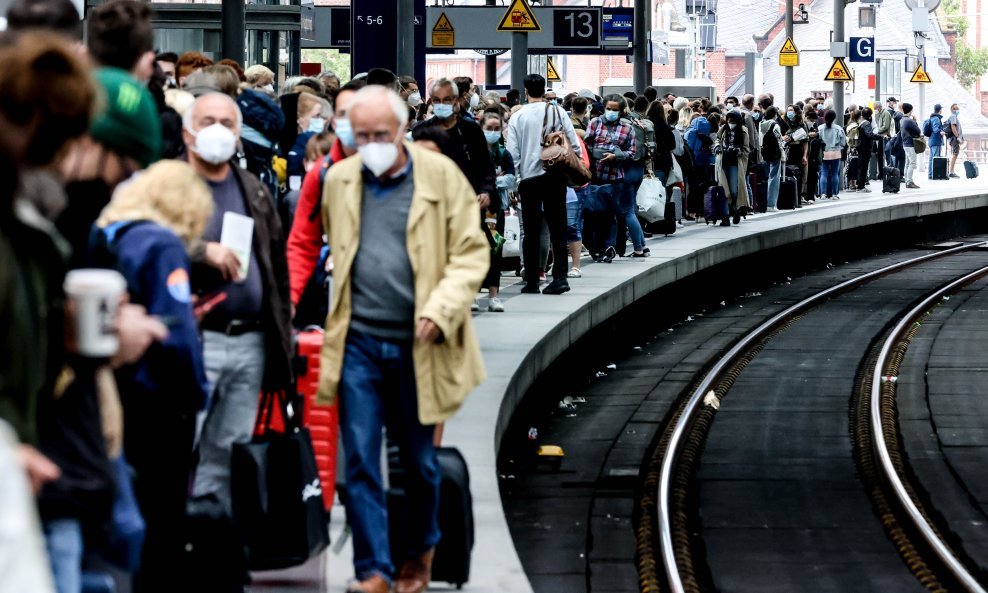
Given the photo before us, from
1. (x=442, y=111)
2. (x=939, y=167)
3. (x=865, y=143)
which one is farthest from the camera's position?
(x=939, y=167)

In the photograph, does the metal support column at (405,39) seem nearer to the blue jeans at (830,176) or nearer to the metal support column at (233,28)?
the metal support column at (233,28)

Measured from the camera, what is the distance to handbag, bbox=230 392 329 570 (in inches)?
241

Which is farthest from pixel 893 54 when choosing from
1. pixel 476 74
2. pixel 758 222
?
pixel 758 222

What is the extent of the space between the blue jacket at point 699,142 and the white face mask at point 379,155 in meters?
17.4

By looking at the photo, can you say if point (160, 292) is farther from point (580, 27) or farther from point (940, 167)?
point (940, 167)

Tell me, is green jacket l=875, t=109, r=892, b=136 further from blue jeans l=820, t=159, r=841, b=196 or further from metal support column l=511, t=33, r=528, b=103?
metal support column l=511, t=33, r=528, b=103

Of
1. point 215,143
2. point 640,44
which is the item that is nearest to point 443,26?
point 640,44

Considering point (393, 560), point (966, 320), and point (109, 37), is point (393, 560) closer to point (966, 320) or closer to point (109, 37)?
point (109, 37)

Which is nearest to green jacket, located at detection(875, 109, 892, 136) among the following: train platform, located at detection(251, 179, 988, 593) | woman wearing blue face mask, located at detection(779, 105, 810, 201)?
train platform, located at detection(251, 179, 988, 593)

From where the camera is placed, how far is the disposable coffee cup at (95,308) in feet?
11.4

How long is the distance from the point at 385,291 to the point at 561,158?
818 centimetres

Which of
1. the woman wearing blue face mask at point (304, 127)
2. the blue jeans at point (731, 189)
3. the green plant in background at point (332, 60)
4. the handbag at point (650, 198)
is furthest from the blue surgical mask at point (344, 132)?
the green plant in background at point (332, 60)

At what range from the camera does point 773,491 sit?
10.7m

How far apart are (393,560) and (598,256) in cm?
1223
